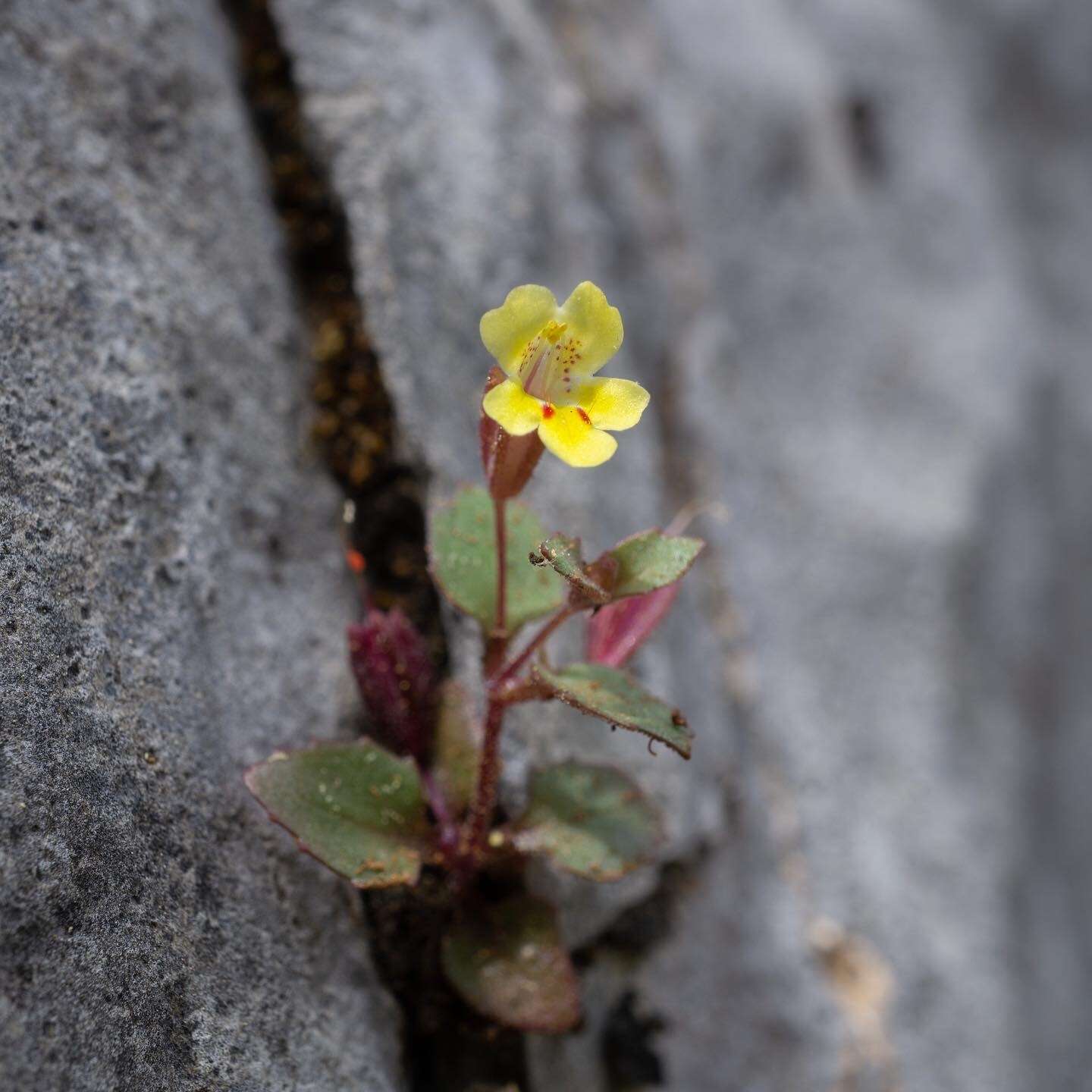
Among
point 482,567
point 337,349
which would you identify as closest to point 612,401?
point 482,567

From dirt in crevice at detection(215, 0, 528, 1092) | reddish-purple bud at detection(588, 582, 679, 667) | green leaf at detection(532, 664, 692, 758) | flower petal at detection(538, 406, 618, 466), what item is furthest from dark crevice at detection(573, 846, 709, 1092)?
flower petal at detection(538, 406, 618, 466)

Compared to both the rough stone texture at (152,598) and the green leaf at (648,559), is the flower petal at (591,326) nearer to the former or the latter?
the green leaf at (648,559)

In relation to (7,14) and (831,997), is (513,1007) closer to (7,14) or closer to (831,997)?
(831,997)

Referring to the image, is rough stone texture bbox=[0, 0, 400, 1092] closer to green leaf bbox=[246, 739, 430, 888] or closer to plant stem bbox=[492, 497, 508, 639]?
green leaf bbox=[246, 739, 430, 888]

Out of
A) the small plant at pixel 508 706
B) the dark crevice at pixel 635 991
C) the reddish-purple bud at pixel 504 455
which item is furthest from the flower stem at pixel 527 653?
the dark crevice at pixel 635 991

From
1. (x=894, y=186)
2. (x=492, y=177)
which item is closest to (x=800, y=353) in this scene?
(x=894, y=186)

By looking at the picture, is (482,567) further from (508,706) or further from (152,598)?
(152,598)
